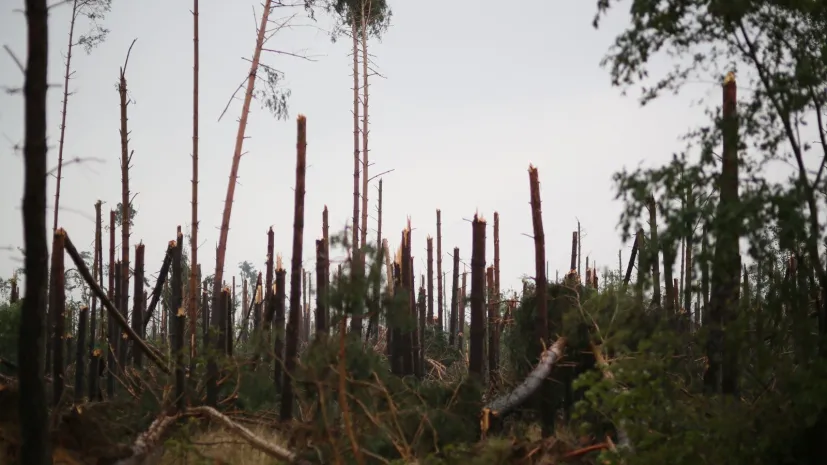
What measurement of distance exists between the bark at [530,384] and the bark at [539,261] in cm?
26

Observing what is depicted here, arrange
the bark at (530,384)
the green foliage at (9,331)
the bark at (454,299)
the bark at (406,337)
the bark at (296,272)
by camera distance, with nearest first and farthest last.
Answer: the bark at (530,384) < the bark at (296,272) < the bark at (406,337) < the green foliage at (9,331) < the bark at (454,299)

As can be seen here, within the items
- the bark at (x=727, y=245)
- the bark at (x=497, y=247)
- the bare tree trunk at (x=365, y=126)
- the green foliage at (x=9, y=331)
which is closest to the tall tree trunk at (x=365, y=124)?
the bare tree trunk at (x=365, y=126)

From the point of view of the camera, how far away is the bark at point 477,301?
1097 centimetres

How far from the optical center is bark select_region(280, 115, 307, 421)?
10250 millimetres

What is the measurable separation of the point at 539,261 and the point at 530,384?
2190mm

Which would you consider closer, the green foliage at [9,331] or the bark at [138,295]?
the bark at [138,295]

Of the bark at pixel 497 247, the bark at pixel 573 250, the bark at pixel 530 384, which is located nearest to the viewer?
the bark at pixel 530 384

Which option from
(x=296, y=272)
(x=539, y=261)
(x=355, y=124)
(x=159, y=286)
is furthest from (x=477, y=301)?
(x=355, y=124)

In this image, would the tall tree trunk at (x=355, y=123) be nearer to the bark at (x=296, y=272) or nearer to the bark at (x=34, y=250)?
the bark at (x=296, y=272)

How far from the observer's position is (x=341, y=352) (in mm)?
6430

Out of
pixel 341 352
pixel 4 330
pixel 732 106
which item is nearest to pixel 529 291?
pixel 732 106

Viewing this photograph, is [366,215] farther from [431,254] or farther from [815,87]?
[815,87]

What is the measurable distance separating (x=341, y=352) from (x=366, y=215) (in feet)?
41.8

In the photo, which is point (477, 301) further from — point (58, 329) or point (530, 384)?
point (58, 329)
